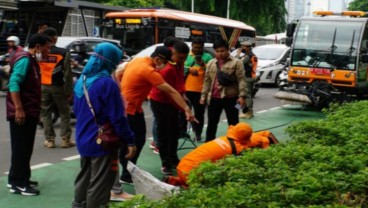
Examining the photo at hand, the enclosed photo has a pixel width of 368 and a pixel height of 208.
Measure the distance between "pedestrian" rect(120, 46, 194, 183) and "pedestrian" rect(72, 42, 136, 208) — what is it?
3.66 ft

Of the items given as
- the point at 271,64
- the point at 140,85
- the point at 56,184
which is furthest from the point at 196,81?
the point at 271,64

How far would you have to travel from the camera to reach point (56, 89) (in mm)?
7906

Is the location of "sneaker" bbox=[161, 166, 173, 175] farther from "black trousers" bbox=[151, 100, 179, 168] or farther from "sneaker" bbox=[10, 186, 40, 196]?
"sneaker" bbox=[10, 186, 40, 196]

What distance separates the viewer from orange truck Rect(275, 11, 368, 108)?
41.1ft

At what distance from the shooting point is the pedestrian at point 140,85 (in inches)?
224

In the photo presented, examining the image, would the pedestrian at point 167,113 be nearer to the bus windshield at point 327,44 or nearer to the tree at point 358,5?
the bus windshield at point 327,44

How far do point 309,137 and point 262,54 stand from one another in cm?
1564

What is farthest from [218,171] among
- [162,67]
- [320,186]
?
[162,67]

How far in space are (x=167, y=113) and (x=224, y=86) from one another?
1265 mm

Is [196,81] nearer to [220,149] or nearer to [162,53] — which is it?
[162,53]

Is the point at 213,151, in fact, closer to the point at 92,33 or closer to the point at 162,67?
the point at 162,67

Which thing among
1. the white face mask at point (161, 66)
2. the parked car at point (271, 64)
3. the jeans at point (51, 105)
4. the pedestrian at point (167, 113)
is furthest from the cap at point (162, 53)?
the parked car at point (271, 64)

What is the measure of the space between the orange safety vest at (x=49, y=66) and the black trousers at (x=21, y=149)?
2.06 m

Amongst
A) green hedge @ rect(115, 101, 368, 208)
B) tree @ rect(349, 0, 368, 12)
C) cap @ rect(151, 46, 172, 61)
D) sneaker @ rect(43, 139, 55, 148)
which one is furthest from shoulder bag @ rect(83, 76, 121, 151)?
tree @ rect(349, 0, 368, 12)
